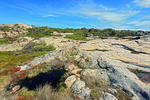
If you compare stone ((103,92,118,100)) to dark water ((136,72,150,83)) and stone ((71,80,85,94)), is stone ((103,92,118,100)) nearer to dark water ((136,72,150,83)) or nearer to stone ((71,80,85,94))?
stone ((71,80,85,94))

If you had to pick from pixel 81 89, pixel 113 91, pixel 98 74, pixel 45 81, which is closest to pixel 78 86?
pixel 81 89

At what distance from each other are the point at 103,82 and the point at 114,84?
60cm

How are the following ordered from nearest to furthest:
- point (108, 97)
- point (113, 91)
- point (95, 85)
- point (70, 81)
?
1. point (108, 97)
2. point (113, 91)
3. point (95, 85)
4. point (70, 81)

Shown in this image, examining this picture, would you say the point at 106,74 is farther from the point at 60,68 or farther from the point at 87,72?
the point at 60,68

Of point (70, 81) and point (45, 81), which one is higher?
point (70, 81)

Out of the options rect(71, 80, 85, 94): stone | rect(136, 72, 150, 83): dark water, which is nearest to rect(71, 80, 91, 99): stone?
rect(71, 80, 85, 94): stone

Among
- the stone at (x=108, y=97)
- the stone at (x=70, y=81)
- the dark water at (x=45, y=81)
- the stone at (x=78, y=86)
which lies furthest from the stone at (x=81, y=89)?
the dark water at (x=45, y=81)

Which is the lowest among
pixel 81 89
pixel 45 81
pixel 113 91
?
pixel 45 81

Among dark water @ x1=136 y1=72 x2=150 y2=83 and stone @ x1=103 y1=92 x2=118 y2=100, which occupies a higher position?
dark water @ x1=136 y1=72 x2=150 y2=83

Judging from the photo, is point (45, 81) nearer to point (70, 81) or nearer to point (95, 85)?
point (70, 81)

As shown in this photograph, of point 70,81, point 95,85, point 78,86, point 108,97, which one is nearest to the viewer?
point 108,97

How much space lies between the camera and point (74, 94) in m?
5.12

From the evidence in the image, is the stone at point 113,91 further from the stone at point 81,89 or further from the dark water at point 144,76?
the dark water at point 144,76

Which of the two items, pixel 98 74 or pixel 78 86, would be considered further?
pixel 98 74
